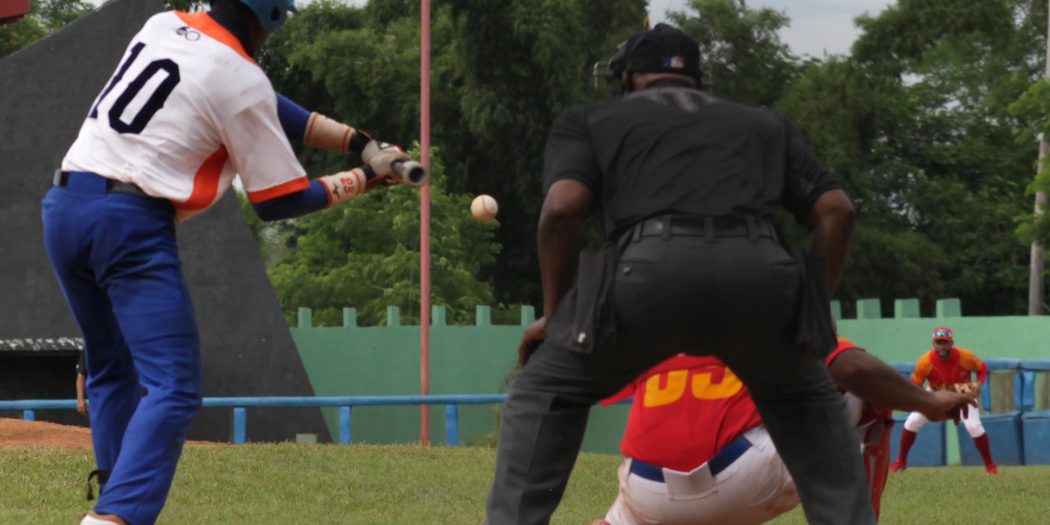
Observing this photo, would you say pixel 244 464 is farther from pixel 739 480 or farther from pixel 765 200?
pixel 765 200

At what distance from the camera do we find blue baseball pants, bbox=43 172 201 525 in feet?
17.4

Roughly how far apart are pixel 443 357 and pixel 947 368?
13352mm

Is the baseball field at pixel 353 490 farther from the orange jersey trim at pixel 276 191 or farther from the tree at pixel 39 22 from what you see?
the tree at pixel 39 22

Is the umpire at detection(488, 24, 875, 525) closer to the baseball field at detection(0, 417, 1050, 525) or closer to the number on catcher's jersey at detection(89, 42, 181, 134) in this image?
the number on catcher's jersey at detection(89, 42, 181, 134)

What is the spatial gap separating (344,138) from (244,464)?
251 inches

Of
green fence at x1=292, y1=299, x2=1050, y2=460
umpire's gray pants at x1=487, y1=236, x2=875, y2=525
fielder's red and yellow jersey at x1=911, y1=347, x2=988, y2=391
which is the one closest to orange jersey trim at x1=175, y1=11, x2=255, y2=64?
umpire's gray pants at x1=487, y1=236, x2=875, y2=525

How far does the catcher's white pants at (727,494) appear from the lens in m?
5.63

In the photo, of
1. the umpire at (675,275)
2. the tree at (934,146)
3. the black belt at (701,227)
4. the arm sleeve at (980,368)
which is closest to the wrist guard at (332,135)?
the umpire at (675,275)

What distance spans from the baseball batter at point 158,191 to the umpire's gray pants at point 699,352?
3.61ft

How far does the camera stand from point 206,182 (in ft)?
18.3

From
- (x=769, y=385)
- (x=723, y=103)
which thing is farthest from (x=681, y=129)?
(x=769, y=385)

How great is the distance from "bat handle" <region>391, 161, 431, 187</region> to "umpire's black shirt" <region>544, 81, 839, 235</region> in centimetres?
87

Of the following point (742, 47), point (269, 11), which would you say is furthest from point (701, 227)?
point (742, 47)

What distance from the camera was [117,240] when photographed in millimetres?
5422
